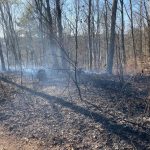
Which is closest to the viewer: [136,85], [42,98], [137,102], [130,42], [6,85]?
[137,102]

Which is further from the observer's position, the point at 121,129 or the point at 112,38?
the point at 112,38

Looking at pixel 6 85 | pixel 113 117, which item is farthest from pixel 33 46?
pixel 113 117

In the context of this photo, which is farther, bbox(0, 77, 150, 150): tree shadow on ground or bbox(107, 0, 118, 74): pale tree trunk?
bbox(107, 0, 118, 74): pale tree trunk

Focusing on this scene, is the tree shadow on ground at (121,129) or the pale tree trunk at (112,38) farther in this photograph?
the pale tree trunk at (112,38)

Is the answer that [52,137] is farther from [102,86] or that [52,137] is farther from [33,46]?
[33,46]

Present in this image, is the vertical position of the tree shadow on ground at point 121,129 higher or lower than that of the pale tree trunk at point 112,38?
lower

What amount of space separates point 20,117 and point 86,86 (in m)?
3.17

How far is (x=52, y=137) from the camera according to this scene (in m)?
7.14

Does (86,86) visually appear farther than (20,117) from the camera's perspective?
Yes

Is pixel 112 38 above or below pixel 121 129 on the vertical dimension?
above

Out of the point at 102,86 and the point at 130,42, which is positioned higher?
the point at 130,42

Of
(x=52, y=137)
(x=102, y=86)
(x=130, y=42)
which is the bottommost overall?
(x=52, y=137)

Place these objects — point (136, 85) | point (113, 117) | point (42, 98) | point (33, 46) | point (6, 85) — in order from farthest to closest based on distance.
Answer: point (33, 46), point (6, 85), point (136, 85), point (42, 98), point (113, 117)

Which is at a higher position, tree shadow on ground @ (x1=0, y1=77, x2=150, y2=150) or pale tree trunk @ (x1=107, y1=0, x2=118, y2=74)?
pale tree trunk @ (x1=107, y1=0, x2=118, y2=74)
